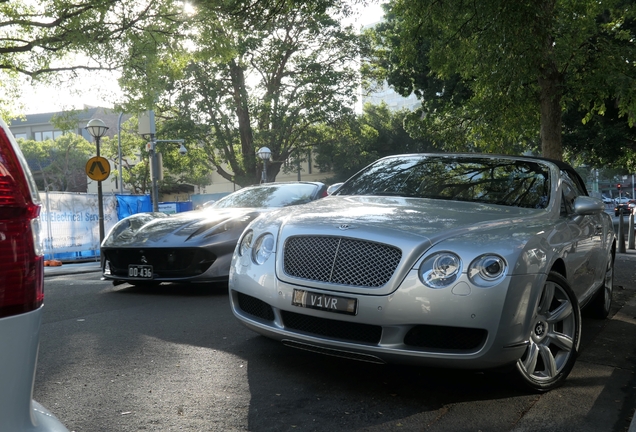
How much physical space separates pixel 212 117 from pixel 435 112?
1409cm

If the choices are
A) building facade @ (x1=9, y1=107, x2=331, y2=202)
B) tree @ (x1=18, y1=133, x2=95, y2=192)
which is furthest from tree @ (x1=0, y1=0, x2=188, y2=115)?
tree @ (x1=18, y1=133, x2=95, y2=192)

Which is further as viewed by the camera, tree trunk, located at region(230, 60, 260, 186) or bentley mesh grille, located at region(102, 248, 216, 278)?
tree trunk, located at region(230, 60, 260, 186)

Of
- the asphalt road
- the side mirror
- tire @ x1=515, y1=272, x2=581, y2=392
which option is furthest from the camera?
the side mirror

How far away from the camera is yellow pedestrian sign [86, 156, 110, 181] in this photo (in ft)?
49.1

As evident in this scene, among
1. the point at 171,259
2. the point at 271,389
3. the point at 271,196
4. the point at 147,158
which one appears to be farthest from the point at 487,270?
the point at 147,158

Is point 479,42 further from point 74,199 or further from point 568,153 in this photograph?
point 568,153

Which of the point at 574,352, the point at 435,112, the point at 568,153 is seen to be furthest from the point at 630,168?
the point at 574,352

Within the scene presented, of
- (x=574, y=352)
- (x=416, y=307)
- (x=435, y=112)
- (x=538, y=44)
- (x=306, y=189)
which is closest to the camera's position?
(x=416, y=307)

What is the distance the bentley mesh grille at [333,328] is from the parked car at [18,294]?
8.05 feet

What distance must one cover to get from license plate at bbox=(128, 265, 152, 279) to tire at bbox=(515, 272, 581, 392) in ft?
14.8

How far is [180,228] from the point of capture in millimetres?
7223

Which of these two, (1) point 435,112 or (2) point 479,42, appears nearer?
(2) point 479,42

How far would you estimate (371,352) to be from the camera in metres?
3.56

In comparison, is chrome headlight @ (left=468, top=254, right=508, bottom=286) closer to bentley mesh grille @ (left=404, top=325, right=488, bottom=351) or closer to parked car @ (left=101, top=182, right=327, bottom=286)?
bentley mesh grille @ (left=404, top=325, right=488, bottom=351)
